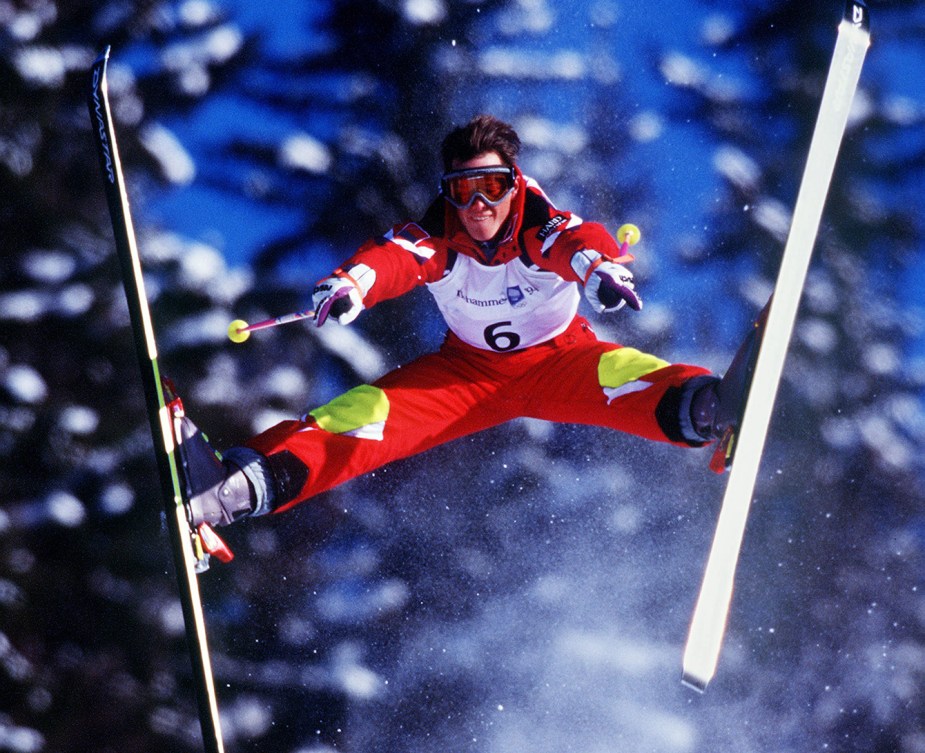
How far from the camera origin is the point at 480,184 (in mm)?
1815

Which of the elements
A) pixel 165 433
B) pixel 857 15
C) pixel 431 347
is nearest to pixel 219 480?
pixel 165 433

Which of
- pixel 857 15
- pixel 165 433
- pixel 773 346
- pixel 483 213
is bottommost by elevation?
pixel 165 433

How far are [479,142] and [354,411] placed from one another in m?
0.65

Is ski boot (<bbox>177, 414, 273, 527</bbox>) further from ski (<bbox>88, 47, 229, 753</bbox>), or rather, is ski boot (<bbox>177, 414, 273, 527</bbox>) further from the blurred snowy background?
the blurred snowy background

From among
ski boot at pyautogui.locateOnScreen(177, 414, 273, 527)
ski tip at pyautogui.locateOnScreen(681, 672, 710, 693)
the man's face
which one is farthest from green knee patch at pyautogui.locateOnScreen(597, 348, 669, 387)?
ski boot at pyautogui.locateOnScreen(177, 414, 273, 527)

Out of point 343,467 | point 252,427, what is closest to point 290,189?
point 252,427

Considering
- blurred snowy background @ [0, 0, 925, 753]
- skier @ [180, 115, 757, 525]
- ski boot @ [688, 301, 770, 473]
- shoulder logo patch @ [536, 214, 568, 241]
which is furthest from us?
blurred snowy background @ [0, 0, 925, 753]

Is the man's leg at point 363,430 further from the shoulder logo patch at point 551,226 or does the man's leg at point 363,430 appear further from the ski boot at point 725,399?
the ski boot at point 725,399

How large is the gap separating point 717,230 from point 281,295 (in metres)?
1.21

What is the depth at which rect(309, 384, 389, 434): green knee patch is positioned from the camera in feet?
6.33

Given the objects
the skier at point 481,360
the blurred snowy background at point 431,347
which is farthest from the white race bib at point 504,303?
the blurred snowy background at point 431,347

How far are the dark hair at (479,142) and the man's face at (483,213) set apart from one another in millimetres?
13

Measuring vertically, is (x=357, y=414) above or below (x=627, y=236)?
below

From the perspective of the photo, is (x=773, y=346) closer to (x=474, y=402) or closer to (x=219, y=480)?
(x=474, y=402)
